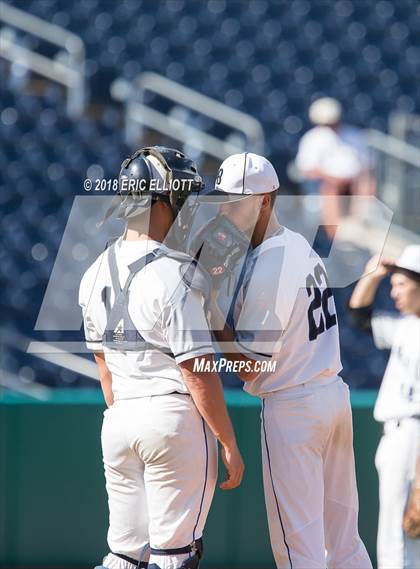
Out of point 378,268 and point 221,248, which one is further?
point 378,268

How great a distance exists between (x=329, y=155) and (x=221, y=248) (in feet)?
10.7

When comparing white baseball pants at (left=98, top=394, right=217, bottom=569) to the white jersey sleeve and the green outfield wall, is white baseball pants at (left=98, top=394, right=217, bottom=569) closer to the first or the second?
the white jersey sleeve

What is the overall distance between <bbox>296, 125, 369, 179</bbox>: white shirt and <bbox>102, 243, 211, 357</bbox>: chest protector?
3413 millimetres

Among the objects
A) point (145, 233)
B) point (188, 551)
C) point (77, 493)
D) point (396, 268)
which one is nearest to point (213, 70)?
point (77, 493)

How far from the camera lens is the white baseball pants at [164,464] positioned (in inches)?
105

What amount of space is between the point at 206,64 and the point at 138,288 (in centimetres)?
457

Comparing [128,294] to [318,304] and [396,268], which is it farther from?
[396,268]

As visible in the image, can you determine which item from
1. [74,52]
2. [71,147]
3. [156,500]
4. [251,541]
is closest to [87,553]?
[251,541]

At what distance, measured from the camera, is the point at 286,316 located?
9.46 ft

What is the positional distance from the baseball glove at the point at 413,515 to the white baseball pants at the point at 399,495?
1.0 inches

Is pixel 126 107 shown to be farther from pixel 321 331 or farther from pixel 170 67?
pixel 321 331

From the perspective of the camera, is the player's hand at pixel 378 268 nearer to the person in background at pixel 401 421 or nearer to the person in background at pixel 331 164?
the person in background at pixel 401 421

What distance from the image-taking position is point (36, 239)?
6121mm

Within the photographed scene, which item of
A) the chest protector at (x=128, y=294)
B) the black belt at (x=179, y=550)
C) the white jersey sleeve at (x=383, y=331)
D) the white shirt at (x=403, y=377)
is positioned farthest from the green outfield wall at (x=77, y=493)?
the chest protector at (x=128, y=294)
